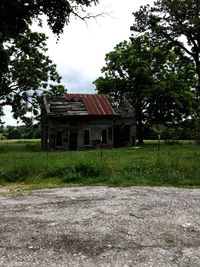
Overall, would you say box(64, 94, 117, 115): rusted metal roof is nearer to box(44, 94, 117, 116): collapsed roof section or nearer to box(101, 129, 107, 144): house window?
box(44, 94, 117, 116): collapsed roof section

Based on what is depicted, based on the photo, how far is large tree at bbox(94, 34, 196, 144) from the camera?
4534cm

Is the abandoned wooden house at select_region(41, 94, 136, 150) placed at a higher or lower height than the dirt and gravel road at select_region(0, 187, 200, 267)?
higher

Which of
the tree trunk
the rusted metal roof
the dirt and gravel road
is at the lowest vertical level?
the dirt and gravel road

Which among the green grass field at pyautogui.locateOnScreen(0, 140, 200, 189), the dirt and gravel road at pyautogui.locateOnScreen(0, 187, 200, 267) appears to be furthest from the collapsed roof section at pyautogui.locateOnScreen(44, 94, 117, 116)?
the dirt and gravel road at pyautogui.locateOnScreen(0, 187, 200, 267)

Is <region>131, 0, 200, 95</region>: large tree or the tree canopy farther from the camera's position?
<region>131, 0, 200, 95</region>: large tree

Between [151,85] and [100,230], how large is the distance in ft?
129

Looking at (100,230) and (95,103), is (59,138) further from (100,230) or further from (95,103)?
(100,230)

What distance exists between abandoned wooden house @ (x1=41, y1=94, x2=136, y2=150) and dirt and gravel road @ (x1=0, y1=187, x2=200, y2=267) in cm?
2614

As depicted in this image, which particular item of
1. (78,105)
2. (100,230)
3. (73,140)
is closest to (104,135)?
(73,140)

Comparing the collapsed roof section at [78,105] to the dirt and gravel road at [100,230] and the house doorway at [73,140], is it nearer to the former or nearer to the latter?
the house doorway at [73,140]

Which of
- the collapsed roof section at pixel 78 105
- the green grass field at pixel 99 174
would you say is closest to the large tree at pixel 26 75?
the collapsed roof section at pixel 78 105

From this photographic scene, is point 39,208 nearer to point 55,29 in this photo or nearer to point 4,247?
point 4,247

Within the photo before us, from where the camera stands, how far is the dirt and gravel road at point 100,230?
612 cm

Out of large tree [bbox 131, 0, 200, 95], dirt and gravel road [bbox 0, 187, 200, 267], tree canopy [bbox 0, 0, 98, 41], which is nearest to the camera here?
dirt and gravel road [bbox 0, 187, 200, 267]
